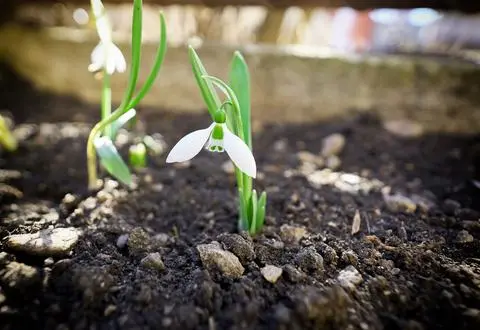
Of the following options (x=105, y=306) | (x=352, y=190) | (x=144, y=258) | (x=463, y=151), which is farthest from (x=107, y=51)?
(x=463, y=151)

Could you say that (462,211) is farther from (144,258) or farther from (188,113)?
(188,113)

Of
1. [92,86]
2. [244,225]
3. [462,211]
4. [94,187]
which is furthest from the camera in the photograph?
[92,86]

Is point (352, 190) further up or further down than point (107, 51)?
further down

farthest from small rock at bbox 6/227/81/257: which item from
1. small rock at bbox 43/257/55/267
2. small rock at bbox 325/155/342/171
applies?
small rock at bbox 325/155/342/171

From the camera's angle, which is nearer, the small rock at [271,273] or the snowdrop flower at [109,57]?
the small rock at [271,273]

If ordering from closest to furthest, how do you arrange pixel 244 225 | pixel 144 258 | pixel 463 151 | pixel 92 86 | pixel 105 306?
1. pixel 105 306
2. pixel 144 258
3. pixel 244 225
4. pixel 463 151
5. pixel 92 86

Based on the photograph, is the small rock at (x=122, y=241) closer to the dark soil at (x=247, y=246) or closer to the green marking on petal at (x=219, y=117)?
the dark soil at (x=247, y=246)

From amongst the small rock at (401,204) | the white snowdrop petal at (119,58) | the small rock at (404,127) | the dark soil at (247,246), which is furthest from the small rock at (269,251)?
the small rock at (404,127)
